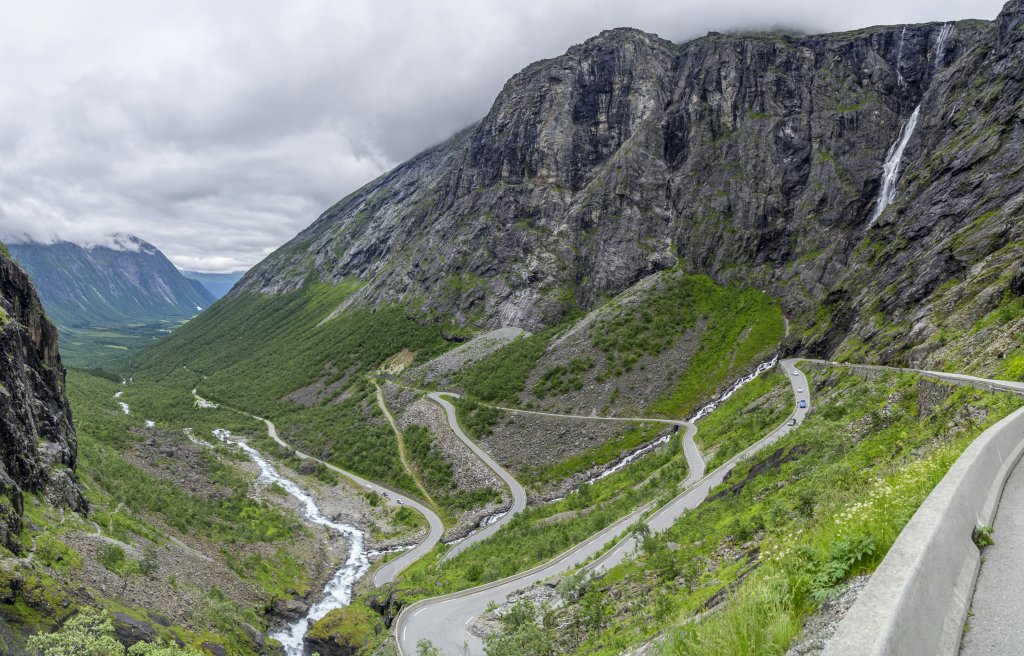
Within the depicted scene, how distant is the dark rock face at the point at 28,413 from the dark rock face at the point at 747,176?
199ft

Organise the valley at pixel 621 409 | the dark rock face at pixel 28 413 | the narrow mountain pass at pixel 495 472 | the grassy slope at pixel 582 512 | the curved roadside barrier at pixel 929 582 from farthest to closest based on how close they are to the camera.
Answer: the narrow mountain pass at pixel 495 472 < the grassy slope at pixel 582 512 < the dark rock face at pixel 28 413 < the valley at pixel 621 409 < the curved roadside barrier at pixel 929 582

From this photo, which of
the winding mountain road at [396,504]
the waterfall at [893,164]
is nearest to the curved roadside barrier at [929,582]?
the winding mountain road at [396,504]

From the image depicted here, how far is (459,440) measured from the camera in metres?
71.8

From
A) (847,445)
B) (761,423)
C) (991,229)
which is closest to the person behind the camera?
(847,445)

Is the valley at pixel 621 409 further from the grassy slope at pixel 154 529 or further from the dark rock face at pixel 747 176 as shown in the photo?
the dark rock face at pixel 747 176

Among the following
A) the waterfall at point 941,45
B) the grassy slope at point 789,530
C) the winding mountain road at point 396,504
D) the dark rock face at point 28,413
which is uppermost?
the waterfall at point 941,45

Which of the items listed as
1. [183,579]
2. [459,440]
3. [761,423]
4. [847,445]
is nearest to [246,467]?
[459,440]

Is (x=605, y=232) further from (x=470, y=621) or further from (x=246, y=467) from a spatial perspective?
(x=470, y=621)

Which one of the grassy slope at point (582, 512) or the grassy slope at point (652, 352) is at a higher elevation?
the grassy slope at point (652, 352)

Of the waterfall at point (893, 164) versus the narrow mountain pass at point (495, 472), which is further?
the waterfall at point (893, 164)

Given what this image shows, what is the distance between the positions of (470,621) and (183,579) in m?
17.8

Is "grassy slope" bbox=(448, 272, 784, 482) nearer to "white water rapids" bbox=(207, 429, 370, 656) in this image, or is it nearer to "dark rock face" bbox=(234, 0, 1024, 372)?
"dark rock face" bbox=(234, 0, 1024, 372)

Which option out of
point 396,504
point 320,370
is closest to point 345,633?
point 396,504

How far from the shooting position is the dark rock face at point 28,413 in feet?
88.0
